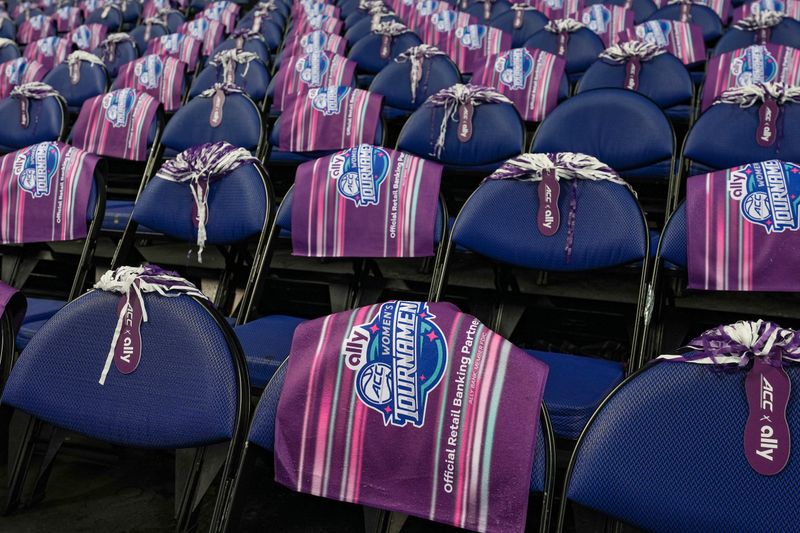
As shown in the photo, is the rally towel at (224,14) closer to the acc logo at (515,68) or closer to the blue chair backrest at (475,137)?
the acc logo at (515,68)

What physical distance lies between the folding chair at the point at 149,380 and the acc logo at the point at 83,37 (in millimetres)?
5371

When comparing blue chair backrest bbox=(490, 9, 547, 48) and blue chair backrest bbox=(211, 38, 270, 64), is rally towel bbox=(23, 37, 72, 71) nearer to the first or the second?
blue chair backrest bbox=(211, 38, 270, 64)

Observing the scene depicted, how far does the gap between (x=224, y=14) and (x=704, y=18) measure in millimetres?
3986

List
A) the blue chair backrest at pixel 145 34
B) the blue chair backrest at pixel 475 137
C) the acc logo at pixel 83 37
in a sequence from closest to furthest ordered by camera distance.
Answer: the blue chair backrest at pixel 475 137
the blue chair backrest at pixel 145 34
the acc logo at pixel 83 37

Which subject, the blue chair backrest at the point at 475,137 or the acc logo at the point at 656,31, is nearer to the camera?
the blue chair backrest at the point at 475,137

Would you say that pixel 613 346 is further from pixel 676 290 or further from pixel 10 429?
pixel 10 429

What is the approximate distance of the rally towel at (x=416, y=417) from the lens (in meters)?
1.08

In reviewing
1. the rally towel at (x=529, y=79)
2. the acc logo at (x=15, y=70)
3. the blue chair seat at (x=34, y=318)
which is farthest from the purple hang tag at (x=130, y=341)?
the acc logo at (x=15, y=70)

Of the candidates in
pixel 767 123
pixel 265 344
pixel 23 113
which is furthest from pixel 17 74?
pixel 767 123

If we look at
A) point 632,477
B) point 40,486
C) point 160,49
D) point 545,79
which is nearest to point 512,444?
point 632,477

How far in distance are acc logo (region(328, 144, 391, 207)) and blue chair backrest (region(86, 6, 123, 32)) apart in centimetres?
537

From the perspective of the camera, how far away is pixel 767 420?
0.95 m

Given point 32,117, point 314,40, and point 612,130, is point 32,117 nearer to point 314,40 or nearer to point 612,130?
point 314,40

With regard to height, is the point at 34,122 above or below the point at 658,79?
below
